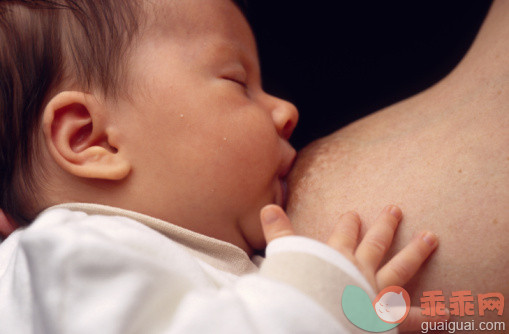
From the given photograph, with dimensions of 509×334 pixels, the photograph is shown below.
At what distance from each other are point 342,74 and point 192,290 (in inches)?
34.6

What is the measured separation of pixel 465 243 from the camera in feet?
2.48

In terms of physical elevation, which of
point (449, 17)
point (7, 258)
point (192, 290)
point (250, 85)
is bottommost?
point (7, 258)

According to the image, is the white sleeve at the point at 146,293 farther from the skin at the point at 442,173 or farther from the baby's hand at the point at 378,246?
the skin at the point at 442,173

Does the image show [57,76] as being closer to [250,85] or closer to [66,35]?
[66,35]

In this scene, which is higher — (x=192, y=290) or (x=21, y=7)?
(x=21, y=7)

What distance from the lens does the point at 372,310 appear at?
69 centimetres

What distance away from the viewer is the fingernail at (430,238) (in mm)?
766

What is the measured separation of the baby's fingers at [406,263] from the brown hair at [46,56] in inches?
24.1

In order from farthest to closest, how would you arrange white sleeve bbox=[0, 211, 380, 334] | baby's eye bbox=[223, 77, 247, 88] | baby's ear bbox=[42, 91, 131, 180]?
baby's eye bbox=[223, 77, 247, 88] → baby's ear bbox=[42, 91, 131, 180] → white sleeve bbox=[0, 211, 380, 334]

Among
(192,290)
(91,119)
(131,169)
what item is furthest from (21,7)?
(192,290)

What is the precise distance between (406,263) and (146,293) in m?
0.43

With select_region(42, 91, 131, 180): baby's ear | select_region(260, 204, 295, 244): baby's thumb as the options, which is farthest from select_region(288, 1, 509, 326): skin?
select_region(42, 91, 131, 180): baby's ear

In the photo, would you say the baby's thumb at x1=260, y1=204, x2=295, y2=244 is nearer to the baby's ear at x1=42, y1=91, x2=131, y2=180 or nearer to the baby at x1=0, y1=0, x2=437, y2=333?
the baby at x1=0, y1=0, x2=437, y2=333

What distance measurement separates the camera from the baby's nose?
1.01 m
